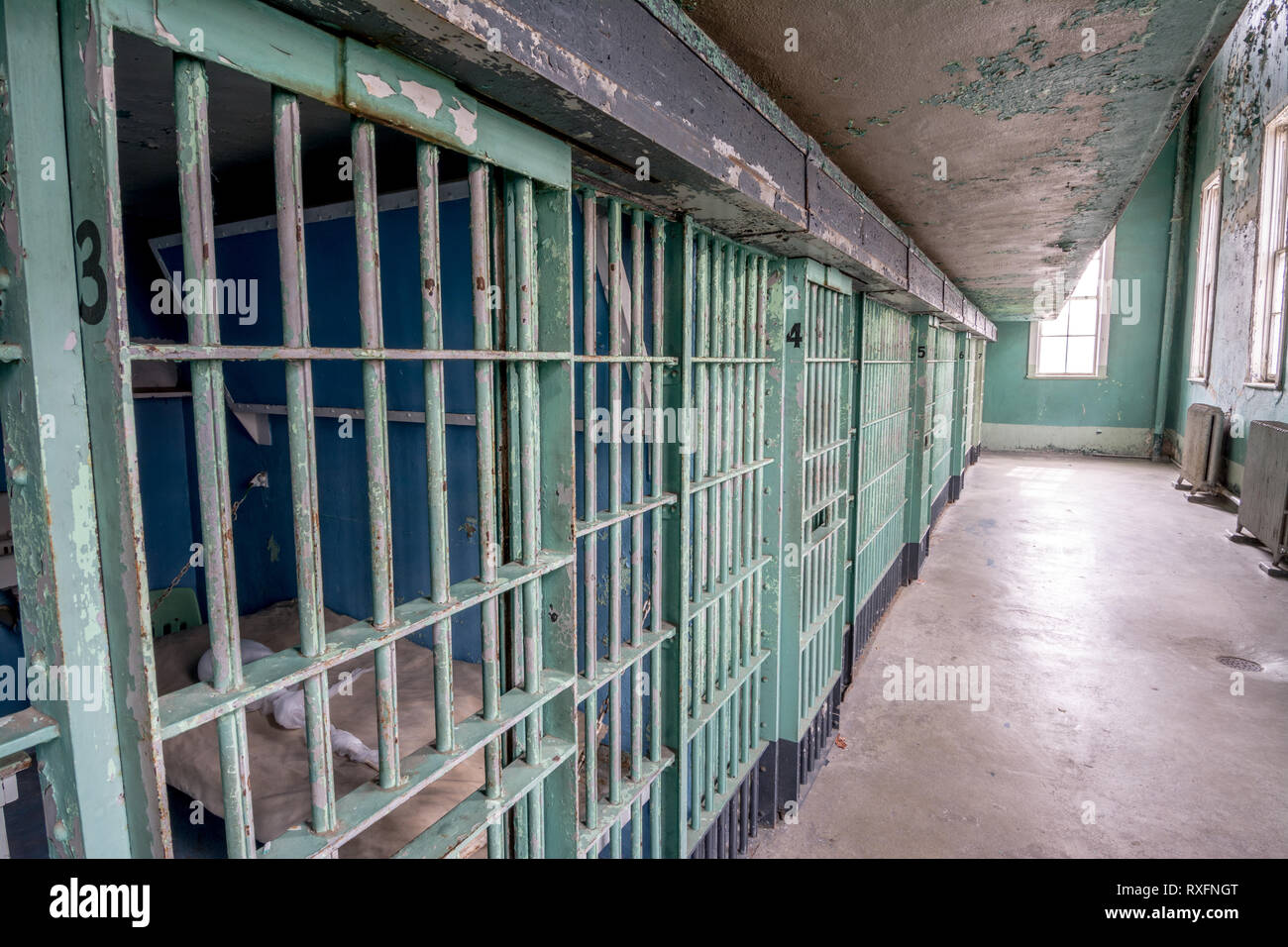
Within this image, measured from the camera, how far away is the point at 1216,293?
33.4 feet

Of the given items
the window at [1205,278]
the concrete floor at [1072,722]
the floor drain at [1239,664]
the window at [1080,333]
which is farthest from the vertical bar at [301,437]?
the window at [1080,333]

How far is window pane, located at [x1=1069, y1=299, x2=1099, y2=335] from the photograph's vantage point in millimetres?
13844

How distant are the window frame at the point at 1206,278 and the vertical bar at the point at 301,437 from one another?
13.1 meters

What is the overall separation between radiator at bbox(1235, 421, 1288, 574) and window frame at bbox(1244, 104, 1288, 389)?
929 millimetres

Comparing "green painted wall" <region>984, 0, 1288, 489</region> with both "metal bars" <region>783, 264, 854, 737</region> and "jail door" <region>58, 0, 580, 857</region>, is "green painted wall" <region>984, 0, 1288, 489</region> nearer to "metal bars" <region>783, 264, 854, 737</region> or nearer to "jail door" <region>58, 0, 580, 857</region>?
"metal bars" <region>783, 264, 854, 737</region>

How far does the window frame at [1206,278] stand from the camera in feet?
34.0

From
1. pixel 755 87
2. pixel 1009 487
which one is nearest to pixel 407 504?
pixel 755 87

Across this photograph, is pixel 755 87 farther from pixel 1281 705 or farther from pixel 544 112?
pixel 1281 705

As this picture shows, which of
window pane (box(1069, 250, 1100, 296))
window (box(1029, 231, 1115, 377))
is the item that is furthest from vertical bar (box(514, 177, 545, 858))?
window pane (box(1069, 250, 1100, 296))

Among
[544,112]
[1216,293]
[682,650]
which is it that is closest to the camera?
[544,112]

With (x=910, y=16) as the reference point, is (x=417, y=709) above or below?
below

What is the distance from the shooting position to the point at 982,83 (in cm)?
191

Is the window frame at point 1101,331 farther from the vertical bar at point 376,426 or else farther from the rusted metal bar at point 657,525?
the vertical bar at point 376,426
